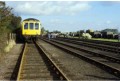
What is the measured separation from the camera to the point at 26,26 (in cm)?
4662

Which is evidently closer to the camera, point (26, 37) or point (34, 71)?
point (34, 71)

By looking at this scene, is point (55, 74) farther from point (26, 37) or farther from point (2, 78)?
point (26, 37)

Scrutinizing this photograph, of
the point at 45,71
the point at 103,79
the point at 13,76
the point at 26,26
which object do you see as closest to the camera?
the point at 103,79

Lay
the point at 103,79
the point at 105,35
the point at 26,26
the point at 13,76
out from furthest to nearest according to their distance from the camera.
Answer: the point at 105,35 → the point at 26,26 → the point at 13,76 → the point at 103,79

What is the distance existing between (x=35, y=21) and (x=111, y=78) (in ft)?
111

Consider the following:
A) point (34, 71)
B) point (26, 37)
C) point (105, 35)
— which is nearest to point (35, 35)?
point (26, 37)

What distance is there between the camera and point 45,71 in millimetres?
15484

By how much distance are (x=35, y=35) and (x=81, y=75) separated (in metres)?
32.7

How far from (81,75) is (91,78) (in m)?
0.89

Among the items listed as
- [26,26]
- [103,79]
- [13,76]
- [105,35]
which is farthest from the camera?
[105,35]

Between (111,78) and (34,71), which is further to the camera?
(34,71)

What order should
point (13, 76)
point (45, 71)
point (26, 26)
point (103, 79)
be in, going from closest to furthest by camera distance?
point (103, 79) < point (13, 76) < point (45, 71) < point (26, 26)

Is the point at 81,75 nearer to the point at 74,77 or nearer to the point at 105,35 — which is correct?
the point at 74,77

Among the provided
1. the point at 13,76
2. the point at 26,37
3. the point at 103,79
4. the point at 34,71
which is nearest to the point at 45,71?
the point at 34,71
